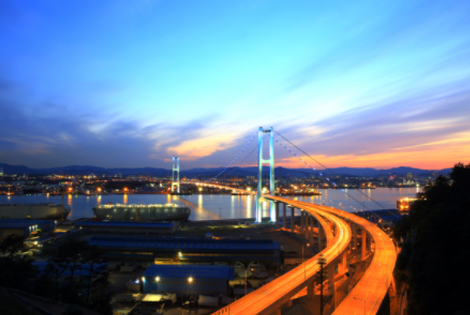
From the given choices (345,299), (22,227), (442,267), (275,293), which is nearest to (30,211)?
(22,227)

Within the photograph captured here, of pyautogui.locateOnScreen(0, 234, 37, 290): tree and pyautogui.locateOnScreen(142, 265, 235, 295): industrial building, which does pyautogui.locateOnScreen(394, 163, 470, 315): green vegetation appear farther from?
pyautogui.locateOnScreen(0, 234, 37, 290): tree

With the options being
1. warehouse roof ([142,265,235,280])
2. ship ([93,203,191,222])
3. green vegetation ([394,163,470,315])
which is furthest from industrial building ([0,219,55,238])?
green vegetation ([394,163,470,315])

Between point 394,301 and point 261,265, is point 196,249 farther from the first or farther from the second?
point 394,301

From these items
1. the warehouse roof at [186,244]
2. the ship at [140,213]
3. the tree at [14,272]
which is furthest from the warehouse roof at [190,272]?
the ship at [140,213]

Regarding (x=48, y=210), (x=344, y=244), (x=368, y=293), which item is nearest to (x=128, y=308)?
(x=368, y=293)

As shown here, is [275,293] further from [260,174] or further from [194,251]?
[260,174]
